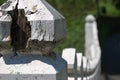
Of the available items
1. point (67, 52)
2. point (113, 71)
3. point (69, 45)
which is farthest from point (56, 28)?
point (113, 71)

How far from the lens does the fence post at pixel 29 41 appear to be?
101 inches

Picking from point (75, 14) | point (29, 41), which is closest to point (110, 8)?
point (75, 14)

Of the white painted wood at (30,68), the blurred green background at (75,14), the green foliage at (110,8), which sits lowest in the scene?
the green foliage at (110,8)

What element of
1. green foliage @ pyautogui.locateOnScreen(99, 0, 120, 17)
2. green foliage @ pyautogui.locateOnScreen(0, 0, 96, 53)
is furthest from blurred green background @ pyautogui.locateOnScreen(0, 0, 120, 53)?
green foliage @ pyautogui.locateOnScreen(99, 0, 120, 17)

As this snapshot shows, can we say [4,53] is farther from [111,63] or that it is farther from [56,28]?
[111,63]

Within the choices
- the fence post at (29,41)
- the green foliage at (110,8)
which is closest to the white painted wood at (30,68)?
the fence post at (29,41)

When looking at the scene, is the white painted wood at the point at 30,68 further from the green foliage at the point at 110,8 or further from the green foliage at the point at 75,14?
the green foliage at the point at 110,8

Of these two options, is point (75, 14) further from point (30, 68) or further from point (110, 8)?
point (30, 68)

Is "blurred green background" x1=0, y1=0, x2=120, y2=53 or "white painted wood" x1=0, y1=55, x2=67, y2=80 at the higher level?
"white painted wood" x1=0, y1=55, x2=67, y2=80

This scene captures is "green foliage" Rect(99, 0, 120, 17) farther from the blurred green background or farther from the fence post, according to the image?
the fence post

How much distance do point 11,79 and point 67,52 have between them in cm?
131

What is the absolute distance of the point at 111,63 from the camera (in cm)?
1588

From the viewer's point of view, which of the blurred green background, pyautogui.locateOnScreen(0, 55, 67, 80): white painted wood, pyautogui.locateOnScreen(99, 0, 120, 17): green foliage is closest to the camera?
pyautogui.locateOnScreen(0, 55, 67, 80): white painted wood

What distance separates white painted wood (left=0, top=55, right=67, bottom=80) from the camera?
2.53m
